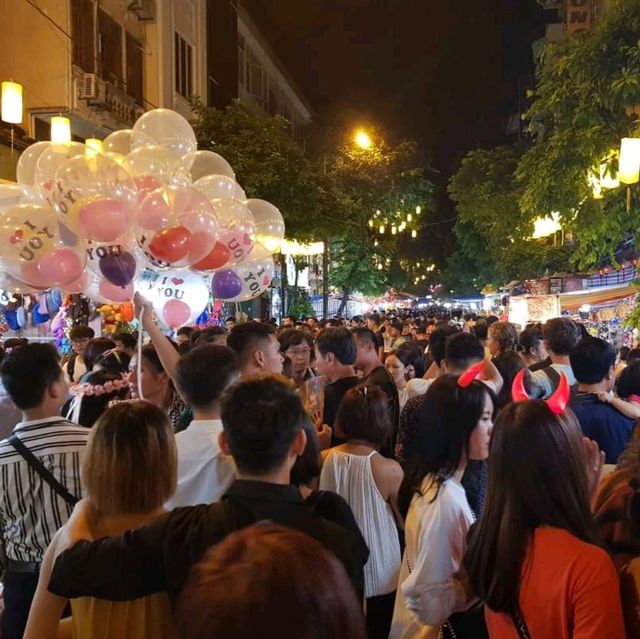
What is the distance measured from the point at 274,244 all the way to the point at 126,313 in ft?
16.3

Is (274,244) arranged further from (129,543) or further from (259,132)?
(259,132)

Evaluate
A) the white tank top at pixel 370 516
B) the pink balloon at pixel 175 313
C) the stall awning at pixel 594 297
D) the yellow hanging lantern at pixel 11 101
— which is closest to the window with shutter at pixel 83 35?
the yellow hanging lantern at pixel 11 101

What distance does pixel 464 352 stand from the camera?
5.06 m

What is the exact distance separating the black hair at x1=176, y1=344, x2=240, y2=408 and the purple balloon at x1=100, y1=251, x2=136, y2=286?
1.94 metres

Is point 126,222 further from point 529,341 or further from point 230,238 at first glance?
point 529,341

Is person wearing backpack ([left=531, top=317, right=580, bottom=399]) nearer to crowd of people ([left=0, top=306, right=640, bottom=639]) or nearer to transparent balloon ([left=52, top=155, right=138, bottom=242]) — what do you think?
crowd of people ([left=0, top=306, right=640, bottom=639])

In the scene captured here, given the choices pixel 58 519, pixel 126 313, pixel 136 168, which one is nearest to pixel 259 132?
pixel 126 313

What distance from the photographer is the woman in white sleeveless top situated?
3227 mm

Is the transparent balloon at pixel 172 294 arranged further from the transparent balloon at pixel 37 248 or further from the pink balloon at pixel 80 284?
the transparent balloon at pixel 37 248

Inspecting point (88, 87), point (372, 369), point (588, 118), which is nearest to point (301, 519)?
point (372, 369)

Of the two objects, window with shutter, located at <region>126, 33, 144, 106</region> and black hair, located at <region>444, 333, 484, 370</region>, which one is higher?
window with shutter, located at <region>126, 33, 144, 106</region>

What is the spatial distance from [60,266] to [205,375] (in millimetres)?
2245

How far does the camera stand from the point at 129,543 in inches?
75.9

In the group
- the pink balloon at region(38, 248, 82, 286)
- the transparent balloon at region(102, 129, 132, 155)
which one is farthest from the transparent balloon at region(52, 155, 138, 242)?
the transparent balloon at region(102, 129, 132, 155)
